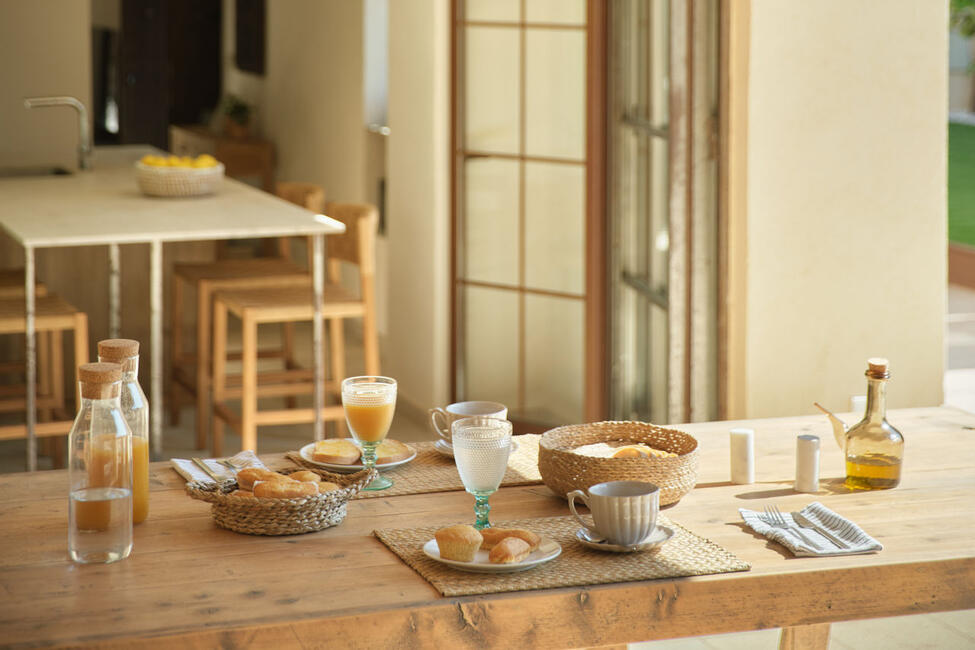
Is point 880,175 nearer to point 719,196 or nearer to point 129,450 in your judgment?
point 719,196

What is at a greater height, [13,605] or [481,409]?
[481,409]

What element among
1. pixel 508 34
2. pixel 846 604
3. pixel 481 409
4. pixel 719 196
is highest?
pixel 508 34

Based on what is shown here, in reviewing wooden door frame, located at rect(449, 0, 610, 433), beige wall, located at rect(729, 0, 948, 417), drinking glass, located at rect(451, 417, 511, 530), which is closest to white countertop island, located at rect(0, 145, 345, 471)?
wooden door frame, located at rect(449, 0, 610, 433)

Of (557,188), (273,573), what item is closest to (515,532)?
(273,573)

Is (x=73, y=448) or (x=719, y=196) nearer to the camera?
(x=73, y=448)

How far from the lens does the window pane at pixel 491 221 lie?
16.4 feet

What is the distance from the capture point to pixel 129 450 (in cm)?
183

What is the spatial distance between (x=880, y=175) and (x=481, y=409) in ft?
6.76

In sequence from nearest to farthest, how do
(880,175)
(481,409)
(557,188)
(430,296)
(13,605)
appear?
(13,605), (481,409), (880,175), (557,188), (430,296)

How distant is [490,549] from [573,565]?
114mm

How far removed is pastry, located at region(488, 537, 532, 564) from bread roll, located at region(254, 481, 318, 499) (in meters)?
0.31

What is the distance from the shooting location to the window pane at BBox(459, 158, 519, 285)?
498 cm

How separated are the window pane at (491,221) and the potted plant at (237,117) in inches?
163

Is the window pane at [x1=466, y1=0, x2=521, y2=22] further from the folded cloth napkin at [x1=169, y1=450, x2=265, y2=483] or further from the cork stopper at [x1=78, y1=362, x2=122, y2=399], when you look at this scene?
the cork stopper at [x1=78, y1=362, x2=122, y2=399]
